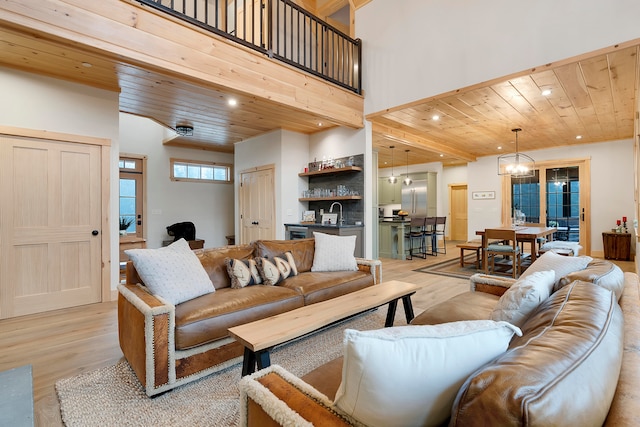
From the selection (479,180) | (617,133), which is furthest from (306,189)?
(617,133)

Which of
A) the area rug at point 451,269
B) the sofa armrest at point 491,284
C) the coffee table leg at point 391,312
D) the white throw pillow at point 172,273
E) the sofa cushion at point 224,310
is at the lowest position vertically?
the area rug at point 451,269

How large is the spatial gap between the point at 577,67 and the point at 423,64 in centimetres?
174

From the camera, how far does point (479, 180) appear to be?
8578 millimetres

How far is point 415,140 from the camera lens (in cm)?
652

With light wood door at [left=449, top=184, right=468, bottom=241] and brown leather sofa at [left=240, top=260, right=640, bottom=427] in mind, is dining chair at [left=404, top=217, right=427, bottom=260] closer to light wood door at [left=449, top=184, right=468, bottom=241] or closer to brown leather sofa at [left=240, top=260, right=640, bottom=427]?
light wood door at [left=449, top=184, right=468, bottom=241]

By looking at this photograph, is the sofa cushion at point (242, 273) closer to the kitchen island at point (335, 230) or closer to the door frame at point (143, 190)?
the kitchen island at point (335, 230)

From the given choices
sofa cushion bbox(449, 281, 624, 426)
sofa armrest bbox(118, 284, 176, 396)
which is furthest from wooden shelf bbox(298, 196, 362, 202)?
sofa cushion bbox(449, 281, 624, 426)

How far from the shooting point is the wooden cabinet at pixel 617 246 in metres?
6.18

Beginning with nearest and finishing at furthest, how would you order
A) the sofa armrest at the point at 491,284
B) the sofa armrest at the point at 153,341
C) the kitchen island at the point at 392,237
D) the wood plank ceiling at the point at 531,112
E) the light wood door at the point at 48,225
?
1. the sofa armrest at the point at 153,341
2. the sofa armrest at the point at 491,284
3. the light wood door at the point at 48,225
4. the wood plank ceiling at the point at 531,112
5. the kitchen island at the point at 392,237

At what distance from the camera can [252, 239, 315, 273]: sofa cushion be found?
3113 millimetres

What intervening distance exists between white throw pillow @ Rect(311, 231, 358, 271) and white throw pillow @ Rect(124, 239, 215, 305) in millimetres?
1229

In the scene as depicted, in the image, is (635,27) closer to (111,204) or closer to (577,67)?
(577,67)

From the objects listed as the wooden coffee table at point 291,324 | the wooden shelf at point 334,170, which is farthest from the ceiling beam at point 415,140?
the wooden coffee table at point 291,324

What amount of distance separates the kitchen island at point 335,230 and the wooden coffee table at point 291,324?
239 cm
